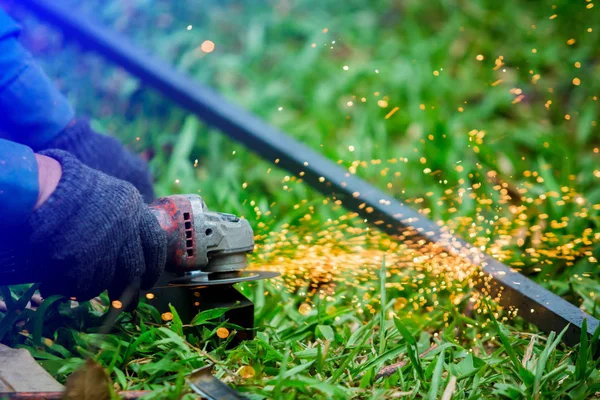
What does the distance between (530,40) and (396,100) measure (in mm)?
879

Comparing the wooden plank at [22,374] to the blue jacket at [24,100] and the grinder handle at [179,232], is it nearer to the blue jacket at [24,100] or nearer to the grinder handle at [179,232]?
the grinder handle at [179,232]

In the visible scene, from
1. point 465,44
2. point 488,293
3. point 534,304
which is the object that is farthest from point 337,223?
point 465,44

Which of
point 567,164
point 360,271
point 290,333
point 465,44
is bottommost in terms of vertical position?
point 290,333

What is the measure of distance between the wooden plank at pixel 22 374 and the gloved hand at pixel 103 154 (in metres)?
0.80

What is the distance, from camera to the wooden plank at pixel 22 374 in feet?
4.66

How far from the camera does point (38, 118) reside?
6.86 feet

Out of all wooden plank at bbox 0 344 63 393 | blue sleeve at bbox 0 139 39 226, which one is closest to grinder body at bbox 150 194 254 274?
blue sleeve at bbox 0 139 39 226

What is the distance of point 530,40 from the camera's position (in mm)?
3547

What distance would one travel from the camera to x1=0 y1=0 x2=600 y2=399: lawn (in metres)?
1.67

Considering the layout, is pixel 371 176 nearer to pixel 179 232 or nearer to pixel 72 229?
pixel 179 232

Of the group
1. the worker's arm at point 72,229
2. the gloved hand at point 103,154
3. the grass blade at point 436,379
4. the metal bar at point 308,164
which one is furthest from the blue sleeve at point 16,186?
the metal bar at point 308,164

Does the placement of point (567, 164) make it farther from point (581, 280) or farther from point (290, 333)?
point (290, 333)

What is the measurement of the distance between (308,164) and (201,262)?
88 cm

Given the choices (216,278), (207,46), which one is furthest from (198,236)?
(207,46)
